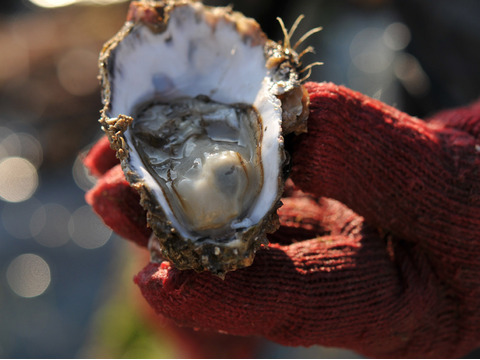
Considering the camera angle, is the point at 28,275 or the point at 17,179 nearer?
the point at 28,275

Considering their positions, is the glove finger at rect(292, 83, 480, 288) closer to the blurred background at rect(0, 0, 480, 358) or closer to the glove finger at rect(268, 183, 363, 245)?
the glove finger at rect(268, 183, 363, 245)

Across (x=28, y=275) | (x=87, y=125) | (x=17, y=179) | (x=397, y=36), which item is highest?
(x=397, y=36)

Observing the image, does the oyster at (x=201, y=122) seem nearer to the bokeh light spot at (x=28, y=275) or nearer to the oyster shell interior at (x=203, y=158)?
the oyster shell interior at (x=203, y=158)

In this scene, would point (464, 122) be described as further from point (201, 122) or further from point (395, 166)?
point (201, 122)

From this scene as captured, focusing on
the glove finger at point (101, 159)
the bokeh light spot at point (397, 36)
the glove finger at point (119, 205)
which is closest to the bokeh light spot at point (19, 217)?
the glove finger at point (101, 159)

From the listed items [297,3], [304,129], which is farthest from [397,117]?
[297,3]

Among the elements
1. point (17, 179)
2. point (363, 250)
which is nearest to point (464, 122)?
point (363, 250)

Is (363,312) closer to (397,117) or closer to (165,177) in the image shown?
(397,117)
